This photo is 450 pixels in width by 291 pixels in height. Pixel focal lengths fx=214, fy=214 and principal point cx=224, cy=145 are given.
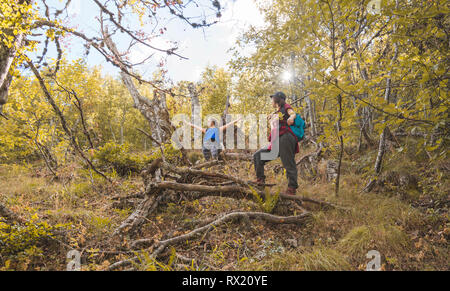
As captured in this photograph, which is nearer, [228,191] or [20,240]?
[20,240]

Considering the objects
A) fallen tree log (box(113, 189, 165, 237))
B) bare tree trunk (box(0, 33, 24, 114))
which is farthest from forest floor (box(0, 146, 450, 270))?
bare tree trunk (box(0, 33, 24, 114))

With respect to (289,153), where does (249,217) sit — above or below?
below

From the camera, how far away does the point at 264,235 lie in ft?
10.5

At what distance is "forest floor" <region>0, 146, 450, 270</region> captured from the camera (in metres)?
2.46

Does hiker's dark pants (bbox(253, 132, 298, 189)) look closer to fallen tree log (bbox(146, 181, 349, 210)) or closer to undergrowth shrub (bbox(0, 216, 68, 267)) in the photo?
fallen tree log (bbox(146, 181, 349, 210))

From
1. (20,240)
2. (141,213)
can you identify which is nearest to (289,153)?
(141,213)

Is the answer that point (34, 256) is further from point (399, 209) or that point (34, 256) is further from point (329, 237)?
point (399, 209)

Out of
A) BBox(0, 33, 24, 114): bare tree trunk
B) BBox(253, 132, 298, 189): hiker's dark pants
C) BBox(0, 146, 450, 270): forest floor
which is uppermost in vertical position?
BBox(0, 33, 24, 114): bare tree trunk

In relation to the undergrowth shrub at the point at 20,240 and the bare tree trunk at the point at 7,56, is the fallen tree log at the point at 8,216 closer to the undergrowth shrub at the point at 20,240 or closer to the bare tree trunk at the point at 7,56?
the undergrowth shrub at the point at 20,240

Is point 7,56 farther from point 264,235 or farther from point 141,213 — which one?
point 264,235

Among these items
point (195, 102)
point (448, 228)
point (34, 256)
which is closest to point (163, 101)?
point (195, 102)

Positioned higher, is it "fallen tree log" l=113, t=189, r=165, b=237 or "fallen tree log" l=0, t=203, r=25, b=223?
"fallen tree log" l=0, t=203, r=25, b=223

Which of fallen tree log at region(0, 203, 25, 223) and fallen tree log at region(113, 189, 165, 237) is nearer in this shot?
fallen tree log at region(0, 203, 25, 223)
